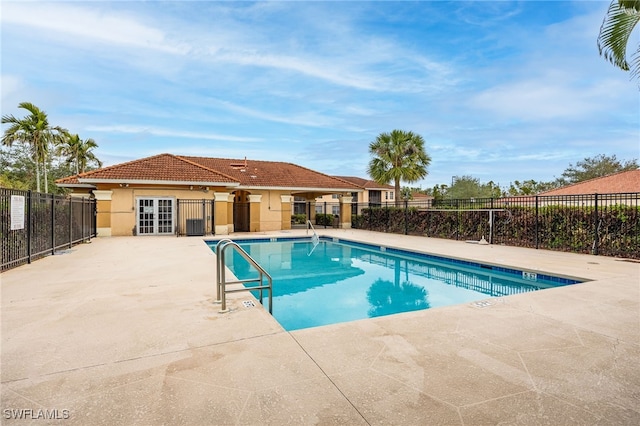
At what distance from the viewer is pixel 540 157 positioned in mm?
37219

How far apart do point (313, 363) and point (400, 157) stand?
22.7 m

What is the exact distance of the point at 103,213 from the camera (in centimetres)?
1698

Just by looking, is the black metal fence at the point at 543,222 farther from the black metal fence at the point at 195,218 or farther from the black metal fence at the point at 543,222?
the black metal fence at the point at 195,218

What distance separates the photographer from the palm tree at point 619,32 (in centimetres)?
399

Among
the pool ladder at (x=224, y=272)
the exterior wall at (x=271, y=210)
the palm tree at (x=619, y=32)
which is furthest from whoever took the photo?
the exterior wall at (x=271, y=210)

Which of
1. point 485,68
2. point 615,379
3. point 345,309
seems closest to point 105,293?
point 345,309

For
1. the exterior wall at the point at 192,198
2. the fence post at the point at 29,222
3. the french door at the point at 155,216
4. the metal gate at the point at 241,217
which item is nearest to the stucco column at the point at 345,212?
the exterior wall at the point at 192,198

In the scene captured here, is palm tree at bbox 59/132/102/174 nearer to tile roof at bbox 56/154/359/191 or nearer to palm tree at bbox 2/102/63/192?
palm tree at bbox 2/102/63/192

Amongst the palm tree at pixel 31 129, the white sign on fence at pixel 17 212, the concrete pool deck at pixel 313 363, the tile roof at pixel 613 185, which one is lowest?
the concrete pool deck at pixel 313 363

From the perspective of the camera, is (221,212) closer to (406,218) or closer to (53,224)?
(53,224)

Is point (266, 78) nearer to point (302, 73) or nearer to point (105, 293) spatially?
point (302, 73)

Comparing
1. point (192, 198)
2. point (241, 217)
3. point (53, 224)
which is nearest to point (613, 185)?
point (241, 217)

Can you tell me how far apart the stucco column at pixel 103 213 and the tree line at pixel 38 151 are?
9830 millimetres

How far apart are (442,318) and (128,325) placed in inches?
161
